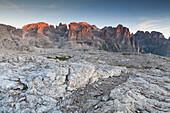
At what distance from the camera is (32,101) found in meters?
10.7

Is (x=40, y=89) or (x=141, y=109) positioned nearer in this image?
(x=141, y=109)

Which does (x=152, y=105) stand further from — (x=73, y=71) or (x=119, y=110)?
(x=73, y=71)

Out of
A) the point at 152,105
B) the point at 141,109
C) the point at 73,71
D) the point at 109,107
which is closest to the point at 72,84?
the point at 73,71

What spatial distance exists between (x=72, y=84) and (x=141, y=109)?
968 centimetres

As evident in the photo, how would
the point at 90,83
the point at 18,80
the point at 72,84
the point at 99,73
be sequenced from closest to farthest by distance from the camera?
1. the point at 18,80
2. the point at 72,84
3. the point at 90,83
4. the point at 99,73

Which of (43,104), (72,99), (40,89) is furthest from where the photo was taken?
(40,89)

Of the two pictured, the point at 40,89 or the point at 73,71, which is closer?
the point at 40,89

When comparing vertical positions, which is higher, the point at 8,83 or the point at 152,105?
the point at 8,83

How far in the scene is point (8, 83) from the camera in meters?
12.8

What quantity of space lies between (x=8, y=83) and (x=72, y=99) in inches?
368

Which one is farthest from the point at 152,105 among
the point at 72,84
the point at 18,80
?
the point at 18,80

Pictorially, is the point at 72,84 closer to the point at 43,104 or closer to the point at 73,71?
the point at 73,71

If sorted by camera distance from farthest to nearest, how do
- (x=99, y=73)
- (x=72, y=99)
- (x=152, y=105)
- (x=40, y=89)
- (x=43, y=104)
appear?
(x=99, y=73), (x=40, y=89), (x=72, y=99), (x=43, y=104), (x=152, y=105)

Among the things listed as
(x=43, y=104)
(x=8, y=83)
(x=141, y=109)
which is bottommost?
(x=43, y=104)
